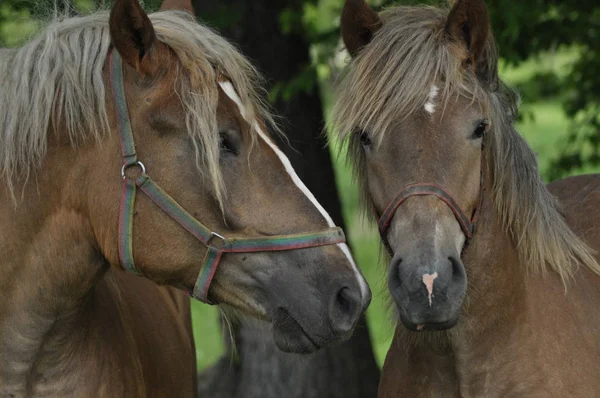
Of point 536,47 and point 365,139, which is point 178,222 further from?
point 536,47

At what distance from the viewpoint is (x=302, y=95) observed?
677 cm

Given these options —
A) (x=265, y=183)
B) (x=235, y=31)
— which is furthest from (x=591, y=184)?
(x=235, y=31)

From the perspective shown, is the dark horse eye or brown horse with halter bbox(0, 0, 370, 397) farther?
the dark horse eye

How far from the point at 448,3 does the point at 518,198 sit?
1005mm

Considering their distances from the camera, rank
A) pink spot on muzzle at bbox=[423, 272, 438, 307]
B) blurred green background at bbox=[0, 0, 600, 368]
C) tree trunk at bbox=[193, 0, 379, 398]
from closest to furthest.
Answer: pink spot on muzzle at bbox=[423, 272, 438, 307] → blurred green background at bbox=[0, 0, 600, 368] → tree trunk at bbox=[193, 0, 379, 398]

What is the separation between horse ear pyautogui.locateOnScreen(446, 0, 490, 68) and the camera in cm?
380

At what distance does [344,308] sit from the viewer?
3230mm

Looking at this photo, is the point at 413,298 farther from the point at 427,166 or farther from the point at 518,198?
the point at 518,198

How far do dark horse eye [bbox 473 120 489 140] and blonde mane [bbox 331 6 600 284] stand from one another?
0.06 metres

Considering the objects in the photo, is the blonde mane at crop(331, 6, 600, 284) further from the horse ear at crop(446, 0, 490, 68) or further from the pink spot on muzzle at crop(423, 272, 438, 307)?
the pink spot on muzzle at crop(423, 272, 438, 307)

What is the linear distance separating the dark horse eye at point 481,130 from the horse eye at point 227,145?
100 cm

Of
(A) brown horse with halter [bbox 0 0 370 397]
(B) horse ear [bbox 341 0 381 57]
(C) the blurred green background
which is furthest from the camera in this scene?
(C) the blurred green background

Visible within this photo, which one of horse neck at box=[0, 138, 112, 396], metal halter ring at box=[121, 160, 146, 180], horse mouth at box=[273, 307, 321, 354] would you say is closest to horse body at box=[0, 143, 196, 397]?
horse neck at box=[0, 138, 112, 396]

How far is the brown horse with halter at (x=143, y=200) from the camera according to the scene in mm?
3283
